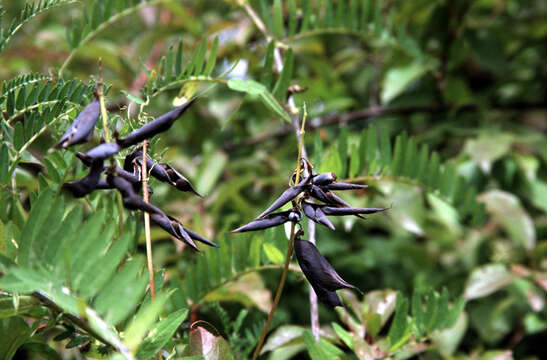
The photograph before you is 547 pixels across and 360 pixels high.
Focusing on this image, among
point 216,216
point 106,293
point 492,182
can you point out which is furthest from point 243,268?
point 492,182

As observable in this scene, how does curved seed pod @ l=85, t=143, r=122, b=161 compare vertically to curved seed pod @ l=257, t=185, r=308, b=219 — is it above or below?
above

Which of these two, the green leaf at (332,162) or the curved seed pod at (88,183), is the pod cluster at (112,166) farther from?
the green leaf at (332,162)

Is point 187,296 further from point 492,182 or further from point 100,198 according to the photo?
point 492,182

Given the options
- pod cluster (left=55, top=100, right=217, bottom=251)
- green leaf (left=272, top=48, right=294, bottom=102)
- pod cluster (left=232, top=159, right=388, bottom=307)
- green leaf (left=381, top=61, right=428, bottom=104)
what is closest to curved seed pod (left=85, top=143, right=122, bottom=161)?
pod cluster (left=55, top=100, right=217, bottom=251)

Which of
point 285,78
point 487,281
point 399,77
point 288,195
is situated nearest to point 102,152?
point 288,195

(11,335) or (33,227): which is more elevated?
(33,227)

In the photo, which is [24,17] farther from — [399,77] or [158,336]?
[399,77]

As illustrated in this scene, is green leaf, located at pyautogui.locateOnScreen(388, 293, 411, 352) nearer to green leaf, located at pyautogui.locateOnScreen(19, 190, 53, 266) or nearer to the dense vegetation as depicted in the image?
the dense vegetation
